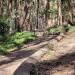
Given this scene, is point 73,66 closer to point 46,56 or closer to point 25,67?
point 25,67

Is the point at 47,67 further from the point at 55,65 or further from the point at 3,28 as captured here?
the point at 3,28

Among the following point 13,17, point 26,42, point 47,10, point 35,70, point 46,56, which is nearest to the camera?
point 35,70

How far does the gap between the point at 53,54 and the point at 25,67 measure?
3.40 m

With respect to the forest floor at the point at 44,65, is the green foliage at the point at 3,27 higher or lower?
lower

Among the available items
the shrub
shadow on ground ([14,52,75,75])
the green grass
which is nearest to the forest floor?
shadow on ground ([14,52,75,75])

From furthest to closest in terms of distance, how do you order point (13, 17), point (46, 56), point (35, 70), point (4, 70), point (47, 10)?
point (13, 17) < point (47, 10) < point (46, 56) < point (4, 70) < point (35, 70)

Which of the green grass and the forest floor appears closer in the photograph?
the forest floor

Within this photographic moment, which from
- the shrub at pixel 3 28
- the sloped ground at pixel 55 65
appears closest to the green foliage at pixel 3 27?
the shrub at pixel 3 28

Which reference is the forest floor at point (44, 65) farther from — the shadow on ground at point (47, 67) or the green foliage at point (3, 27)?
the green foliage at point (3, 27)

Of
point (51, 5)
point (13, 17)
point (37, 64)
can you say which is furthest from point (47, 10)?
point (37, 64)

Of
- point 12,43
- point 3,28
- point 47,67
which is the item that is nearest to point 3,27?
point 3,28

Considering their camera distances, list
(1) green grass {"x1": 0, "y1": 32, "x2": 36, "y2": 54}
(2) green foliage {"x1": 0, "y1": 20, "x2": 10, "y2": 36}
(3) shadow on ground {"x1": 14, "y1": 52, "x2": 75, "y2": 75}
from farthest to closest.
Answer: (2) green foliage {"x1": 0, "y1": 20, "x2": 10, "y2": 36}, (1) green grass {"x1": 0, "y1": 32, "x2": 36, "y2": 54}, (3) shadow on ground {"x1": 14, "y1": 52, "x2": 75, "y2": 75}

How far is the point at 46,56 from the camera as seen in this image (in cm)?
1224

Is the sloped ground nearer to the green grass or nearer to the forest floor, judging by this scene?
the forest floor
